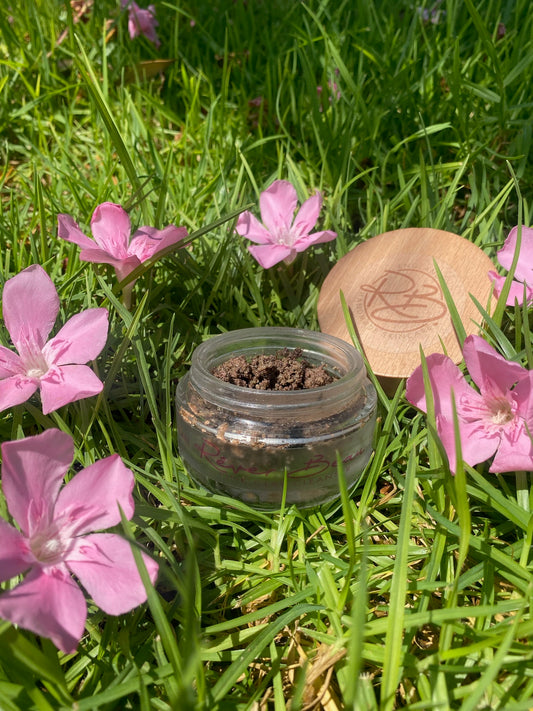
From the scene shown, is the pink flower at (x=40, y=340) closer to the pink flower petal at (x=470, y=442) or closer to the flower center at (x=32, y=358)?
the flower center at (x=32, y=358)

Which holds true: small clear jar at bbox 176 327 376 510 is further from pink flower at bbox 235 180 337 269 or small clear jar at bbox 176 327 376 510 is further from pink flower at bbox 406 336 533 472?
pink flower at bbox 235 180 337 269

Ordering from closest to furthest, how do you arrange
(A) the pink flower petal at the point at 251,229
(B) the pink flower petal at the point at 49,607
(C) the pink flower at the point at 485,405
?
(B) the pink flower petal at the point at 49,607 < (C) the pink flower at the point at 485,405 < (A) the pink flower petal at the point at 251,229

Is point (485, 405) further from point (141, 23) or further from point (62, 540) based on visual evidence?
point (141, 23)

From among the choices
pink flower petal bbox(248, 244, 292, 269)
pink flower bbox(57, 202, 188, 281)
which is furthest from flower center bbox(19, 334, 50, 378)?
pink flower petal bbox(248, 244, 292, 269)

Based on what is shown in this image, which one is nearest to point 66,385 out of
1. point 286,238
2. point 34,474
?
point 34,474

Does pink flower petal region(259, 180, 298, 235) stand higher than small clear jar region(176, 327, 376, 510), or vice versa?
pink flower petal region(259, 180, 298, 235)

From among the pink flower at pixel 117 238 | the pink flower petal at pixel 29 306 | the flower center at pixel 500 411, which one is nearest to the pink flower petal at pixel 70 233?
the pink flower at pixel 117 238

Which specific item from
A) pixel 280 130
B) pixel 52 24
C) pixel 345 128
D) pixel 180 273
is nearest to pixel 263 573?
pixel 180 273
